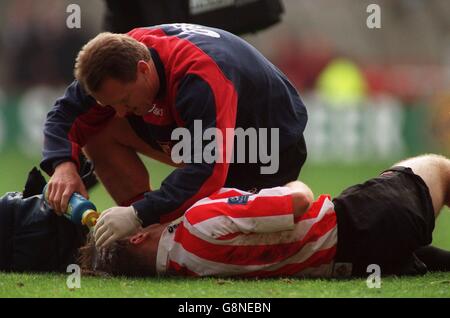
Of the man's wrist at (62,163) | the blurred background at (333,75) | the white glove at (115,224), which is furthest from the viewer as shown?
the blurred background at (333,75)

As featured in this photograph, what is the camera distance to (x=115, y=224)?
3.17m

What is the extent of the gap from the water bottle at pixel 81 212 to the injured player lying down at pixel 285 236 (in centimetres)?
9

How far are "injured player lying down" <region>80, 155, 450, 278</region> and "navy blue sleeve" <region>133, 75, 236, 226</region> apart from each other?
0.13ft

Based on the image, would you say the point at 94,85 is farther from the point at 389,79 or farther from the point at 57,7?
the point at 57,7

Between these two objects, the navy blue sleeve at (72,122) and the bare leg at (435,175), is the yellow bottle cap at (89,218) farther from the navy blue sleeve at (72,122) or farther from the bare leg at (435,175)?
the bare leg at (435,175)

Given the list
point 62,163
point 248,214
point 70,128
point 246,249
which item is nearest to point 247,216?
point 248,214

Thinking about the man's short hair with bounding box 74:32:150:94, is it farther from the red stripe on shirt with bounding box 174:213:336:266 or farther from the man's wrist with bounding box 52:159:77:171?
the red stripe on shirt with bounding box 174:213:336:266

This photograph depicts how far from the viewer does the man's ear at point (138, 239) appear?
332cm

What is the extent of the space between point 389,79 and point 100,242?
29.9 ft

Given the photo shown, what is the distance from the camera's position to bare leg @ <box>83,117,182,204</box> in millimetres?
3934

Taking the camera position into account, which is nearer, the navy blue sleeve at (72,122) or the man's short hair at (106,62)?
the man's short hair at (106,62)

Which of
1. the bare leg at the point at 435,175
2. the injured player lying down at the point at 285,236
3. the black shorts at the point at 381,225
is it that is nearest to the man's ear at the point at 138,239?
the injured player lying down at the point at 285,236

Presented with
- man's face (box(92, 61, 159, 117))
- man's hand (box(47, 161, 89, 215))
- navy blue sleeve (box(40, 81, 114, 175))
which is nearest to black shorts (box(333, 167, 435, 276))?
man's face (box(92, 61, 159, 117))

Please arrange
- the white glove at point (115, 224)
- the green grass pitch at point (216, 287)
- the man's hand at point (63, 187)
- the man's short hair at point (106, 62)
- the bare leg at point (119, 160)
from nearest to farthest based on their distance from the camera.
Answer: the green grass pitch at point (216, 287) → the white glove at point (115, 224) → the man's short hair at point (106, 62) → the man's hand at point (63, 187) → the bare leg at point (119, 160)
